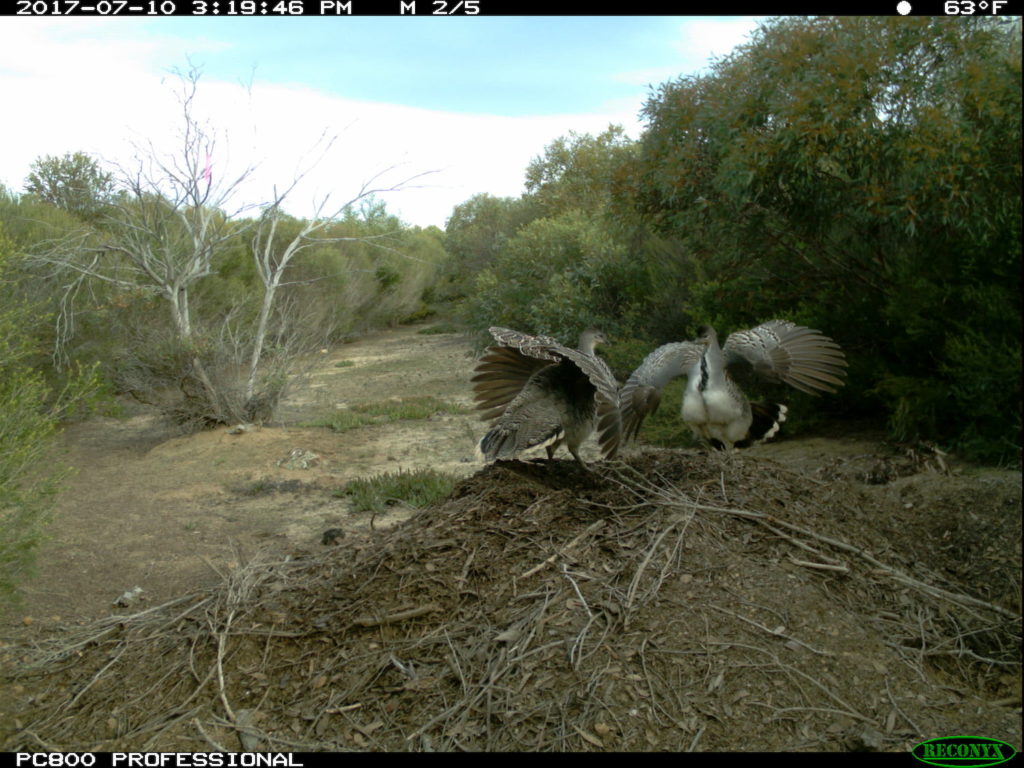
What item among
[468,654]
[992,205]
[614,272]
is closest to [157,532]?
[468,654]

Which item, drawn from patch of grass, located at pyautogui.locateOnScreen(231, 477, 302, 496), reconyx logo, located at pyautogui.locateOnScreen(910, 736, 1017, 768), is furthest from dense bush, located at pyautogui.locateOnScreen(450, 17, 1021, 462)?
patch of grass, located at pyautogui.locateOnScreen(231, 477, 302, 496)

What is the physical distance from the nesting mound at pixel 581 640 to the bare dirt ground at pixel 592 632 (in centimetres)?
1

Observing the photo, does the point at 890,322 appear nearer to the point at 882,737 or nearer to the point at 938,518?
the point at 938,518

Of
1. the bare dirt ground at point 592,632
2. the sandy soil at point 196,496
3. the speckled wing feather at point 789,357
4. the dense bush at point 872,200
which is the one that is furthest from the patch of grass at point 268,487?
the dense bush at point 872,200

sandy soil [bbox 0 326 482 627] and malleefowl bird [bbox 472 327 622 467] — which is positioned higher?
malleefowl bird [bbox 472 327 622 467]

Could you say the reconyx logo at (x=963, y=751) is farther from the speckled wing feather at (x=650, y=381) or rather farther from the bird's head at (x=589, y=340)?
the bird's head at (x=589, y=340)

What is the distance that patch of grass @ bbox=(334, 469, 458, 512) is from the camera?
7.63 meters

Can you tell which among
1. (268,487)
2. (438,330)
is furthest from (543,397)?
(438,330)

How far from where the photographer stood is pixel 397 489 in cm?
800

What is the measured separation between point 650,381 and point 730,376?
0.74 metres

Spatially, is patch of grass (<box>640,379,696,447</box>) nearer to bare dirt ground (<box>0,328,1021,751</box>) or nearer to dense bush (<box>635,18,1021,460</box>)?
dense bush (<box>635,18,1021,460</box>)

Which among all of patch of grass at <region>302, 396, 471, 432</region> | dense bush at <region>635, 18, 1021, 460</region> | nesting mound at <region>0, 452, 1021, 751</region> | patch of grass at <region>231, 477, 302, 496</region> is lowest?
patch of grass at <region>302, 396, 471, 432</region>

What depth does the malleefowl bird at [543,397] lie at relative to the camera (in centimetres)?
465

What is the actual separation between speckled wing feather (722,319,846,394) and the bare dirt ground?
3.36 feet
